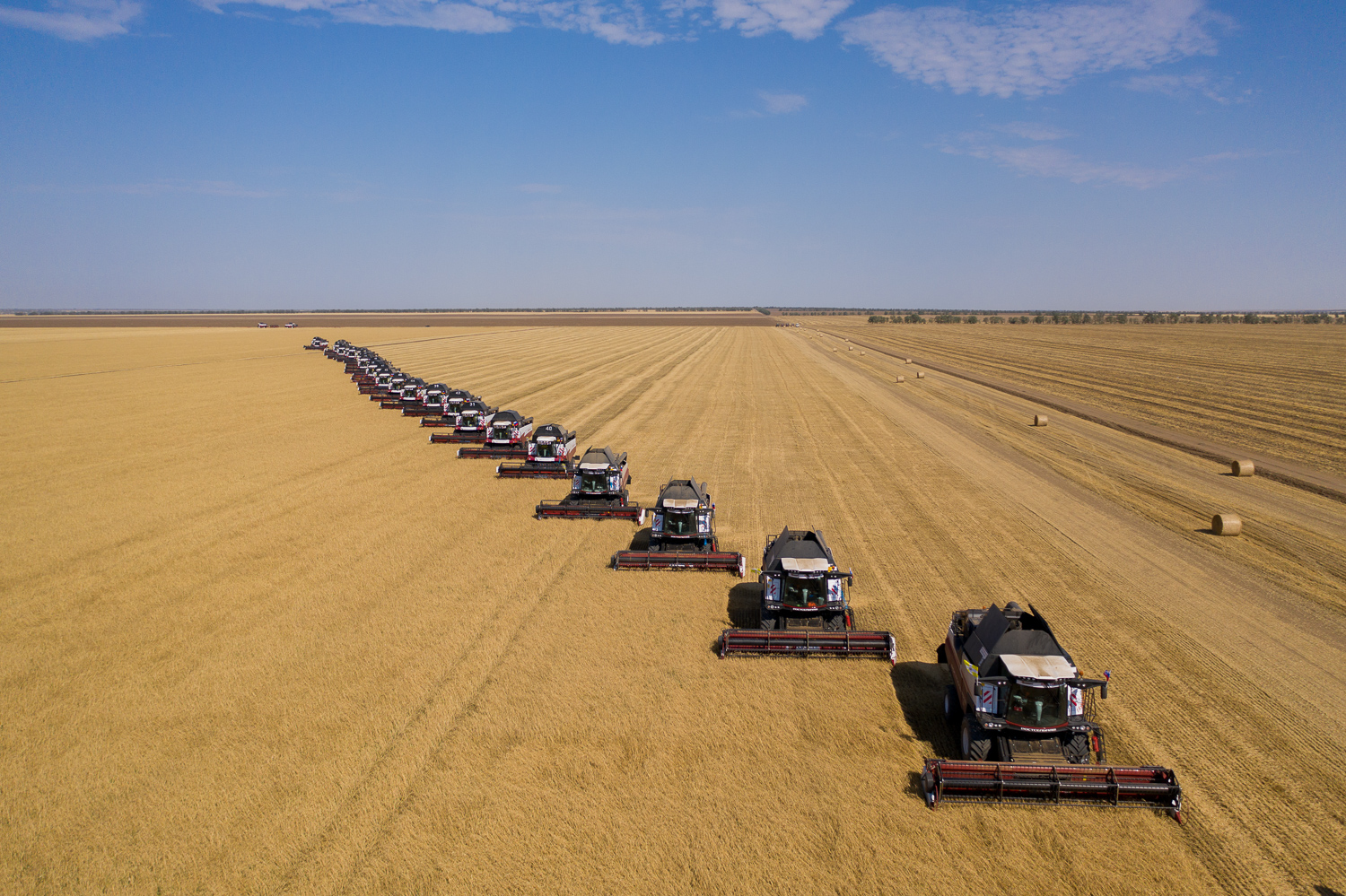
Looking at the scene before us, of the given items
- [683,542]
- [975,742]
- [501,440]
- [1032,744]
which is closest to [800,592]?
[975,742]

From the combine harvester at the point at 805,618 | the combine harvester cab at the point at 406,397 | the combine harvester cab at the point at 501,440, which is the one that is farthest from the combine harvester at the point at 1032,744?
the combine harvester cab at the point at 406,397

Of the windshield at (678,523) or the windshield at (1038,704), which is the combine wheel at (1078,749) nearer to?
the windshield at (1038,704)

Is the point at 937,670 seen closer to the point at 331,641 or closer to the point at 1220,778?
the point at 1220,778


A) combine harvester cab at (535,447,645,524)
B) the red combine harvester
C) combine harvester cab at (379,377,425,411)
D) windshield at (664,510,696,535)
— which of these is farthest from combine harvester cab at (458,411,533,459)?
combine harvester cab at (379,377,425,411)

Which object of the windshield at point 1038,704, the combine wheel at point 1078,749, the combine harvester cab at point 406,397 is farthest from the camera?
the combine harvester cab at point 406,397

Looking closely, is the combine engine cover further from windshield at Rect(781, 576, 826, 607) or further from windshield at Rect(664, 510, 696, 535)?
windshield at Rect(781, 576, 826, 607)

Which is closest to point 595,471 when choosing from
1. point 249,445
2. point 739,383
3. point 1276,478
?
point 249,445
